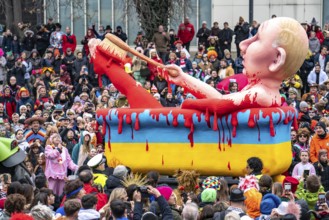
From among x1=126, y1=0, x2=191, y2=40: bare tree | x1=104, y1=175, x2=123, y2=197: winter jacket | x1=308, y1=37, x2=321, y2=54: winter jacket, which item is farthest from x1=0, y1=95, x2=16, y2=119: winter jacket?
x1=104, y1=175, x2=123, y2=197: winter jacket

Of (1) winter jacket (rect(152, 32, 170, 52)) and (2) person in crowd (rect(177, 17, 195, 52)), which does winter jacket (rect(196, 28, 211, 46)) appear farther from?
(1) winter jacket (rect(152, 32, 170, 52))

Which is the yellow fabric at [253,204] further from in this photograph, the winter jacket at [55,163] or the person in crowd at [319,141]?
the person in crowd at [319,141]

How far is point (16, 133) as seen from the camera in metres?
20.6

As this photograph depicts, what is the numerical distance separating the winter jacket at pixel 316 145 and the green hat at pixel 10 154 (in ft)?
16.1

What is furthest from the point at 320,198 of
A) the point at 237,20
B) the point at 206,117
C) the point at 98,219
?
the point at 237,20

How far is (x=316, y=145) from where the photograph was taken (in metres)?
19.4

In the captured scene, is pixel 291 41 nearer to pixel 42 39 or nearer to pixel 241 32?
pixel 241 32

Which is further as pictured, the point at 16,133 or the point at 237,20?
the point at 237,20

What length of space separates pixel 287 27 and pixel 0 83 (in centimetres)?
1501

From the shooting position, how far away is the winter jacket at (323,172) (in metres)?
17.6

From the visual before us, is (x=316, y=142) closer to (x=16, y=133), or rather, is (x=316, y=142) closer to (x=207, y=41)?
(x=16, y=133)

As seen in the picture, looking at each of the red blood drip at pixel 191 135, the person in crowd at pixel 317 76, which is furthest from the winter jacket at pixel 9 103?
the red blood drip at pixel 191 135

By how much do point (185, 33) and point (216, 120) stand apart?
15307mm

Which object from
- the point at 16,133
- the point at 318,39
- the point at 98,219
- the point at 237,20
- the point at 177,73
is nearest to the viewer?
the point at 98,219
